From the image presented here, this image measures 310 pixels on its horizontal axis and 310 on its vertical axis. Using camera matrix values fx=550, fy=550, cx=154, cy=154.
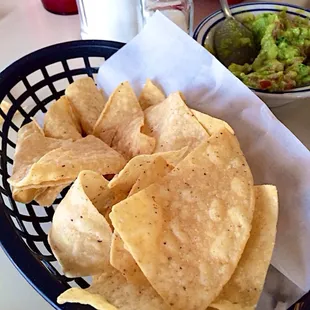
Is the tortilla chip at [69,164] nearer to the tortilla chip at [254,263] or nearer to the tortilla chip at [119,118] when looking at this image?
the tortilla chip at [119,118]

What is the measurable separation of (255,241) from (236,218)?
39 mm

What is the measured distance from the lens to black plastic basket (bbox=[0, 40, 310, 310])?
625 millimetres

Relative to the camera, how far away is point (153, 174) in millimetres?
745

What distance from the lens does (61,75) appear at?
101 centimetres

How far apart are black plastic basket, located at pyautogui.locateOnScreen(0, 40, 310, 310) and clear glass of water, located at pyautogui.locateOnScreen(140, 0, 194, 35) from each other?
0.17 meters

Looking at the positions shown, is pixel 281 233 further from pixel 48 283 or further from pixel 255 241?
pixel 48 283

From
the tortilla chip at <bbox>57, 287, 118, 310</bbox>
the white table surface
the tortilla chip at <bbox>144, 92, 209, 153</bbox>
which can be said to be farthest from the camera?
the white table surface

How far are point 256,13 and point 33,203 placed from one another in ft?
2.09

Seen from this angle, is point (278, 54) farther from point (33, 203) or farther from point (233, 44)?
point (33, 203)

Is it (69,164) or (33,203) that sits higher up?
(69,164)

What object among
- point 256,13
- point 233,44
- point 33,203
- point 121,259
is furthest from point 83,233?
point 256,13

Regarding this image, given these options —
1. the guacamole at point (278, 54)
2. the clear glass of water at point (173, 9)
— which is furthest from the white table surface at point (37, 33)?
the clear glass of water at point (173, 9)

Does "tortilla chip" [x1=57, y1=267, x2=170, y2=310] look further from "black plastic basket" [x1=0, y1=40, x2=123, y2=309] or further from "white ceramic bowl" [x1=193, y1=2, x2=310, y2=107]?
"white ceramic bowl" [x1=193, y1=2, x2=310, y2=107]

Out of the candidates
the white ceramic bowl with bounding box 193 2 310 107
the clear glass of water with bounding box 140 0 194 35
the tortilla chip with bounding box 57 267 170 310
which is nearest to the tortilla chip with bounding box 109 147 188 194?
the tortilla chip with bounding box 57 267 170 310
